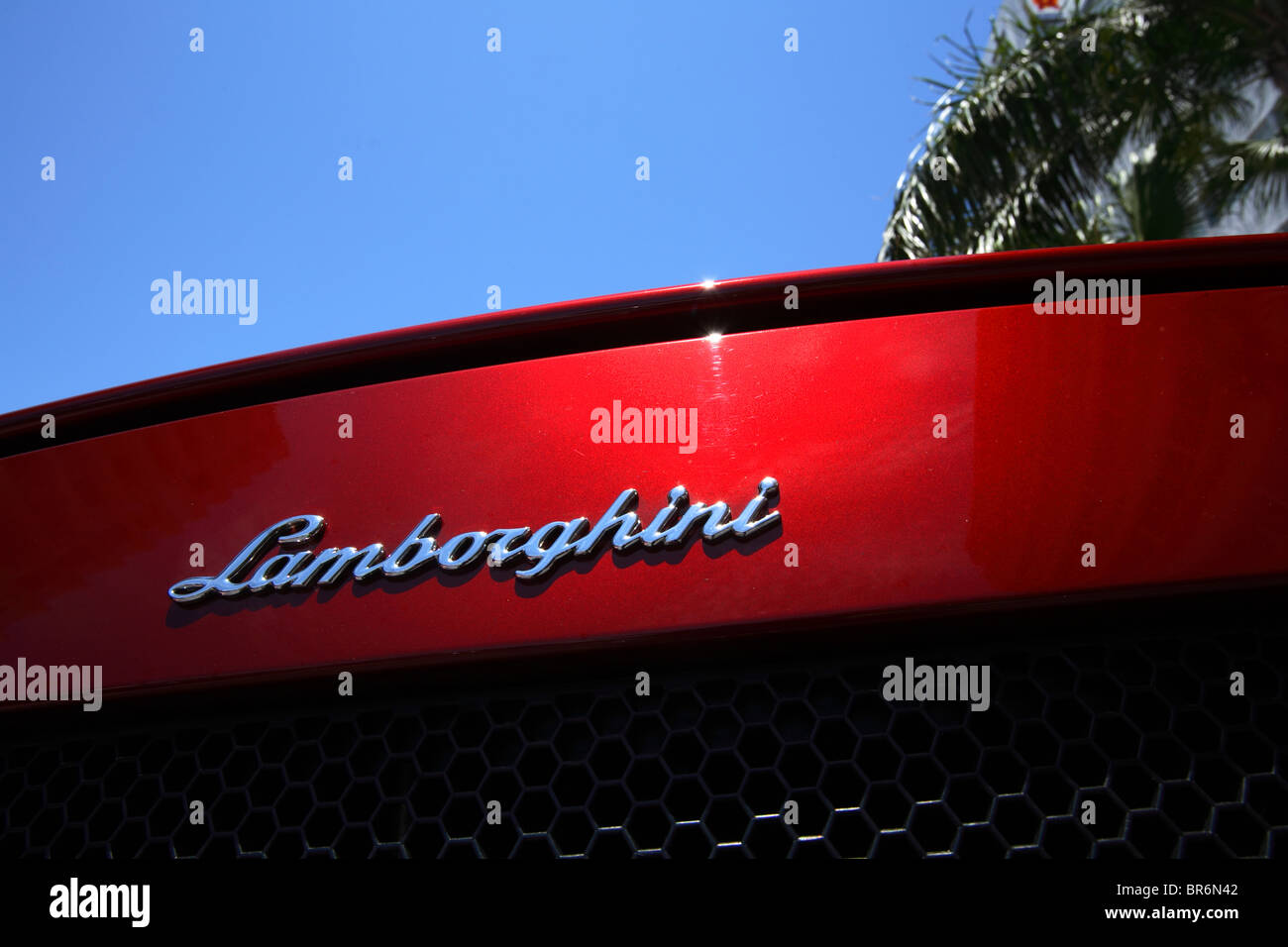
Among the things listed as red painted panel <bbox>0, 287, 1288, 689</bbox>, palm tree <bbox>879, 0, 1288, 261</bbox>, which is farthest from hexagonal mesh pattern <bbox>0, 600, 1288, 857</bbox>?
palm tree <bbox>879, 0, 1288, 261</bbox>

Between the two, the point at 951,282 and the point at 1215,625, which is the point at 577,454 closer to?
the point at 951,282

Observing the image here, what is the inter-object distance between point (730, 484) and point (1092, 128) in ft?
22.2

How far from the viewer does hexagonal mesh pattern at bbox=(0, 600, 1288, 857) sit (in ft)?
3.12

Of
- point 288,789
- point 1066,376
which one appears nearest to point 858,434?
point 1066,376

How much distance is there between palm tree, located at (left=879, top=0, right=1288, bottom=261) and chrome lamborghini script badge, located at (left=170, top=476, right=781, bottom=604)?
6.29 meters

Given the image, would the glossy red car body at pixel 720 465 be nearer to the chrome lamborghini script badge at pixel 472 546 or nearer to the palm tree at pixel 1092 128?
the chrome lamborghini script badge at pixel 472 546

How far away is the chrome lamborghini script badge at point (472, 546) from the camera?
102cm

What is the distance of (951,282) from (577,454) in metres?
0.49

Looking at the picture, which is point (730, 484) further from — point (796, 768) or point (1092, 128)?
point (1092, 128)

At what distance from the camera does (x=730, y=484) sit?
104cm

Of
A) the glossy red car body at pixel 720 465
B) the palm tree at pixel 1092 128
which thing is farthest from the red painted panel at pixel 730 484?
the palm tree at pixel 1092 128

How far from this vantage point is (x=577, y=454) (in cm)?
110

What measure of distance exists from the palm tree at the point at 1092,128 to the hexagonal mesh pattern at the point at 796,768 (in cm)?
625

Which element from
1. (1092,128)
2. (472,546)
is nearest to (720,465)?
(472,546)
